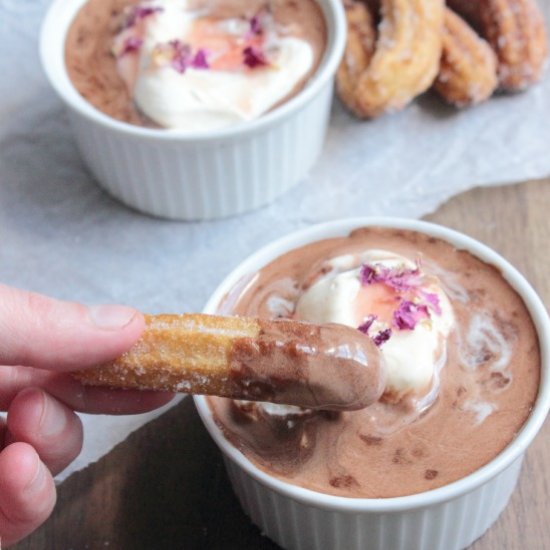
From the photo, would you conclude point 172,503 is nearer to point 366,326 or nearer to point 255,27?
point 366,326

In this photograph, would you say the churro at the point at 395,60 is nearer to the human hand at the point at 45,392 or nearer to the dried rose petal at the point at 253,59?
the dried rose petal at the point at 253,59

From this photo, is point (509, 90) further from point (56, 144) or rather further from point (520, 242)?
point (56, 144)

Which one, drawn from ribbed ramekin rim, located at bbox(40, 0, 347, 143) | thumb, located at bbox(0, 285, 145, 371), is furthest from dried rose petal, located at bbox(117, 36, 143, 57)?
thumb, located at bbox(0, 285, 145, 371)

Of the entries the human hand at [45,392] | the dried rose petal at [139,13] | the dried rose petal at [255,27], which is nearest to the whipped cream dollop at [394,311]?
the human hand at [45,392]

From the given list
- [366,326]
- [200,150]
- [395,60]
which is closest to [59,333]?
[366,326]

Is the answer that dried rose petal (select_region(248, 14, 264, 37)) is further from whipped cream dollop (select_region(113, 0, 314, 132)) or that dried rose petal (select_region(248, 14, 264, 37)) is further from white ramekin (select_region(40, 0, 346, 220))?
white ramekin (select_region(40, 0, 346, 220))

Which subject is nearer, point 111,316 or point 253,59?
point 111,316
